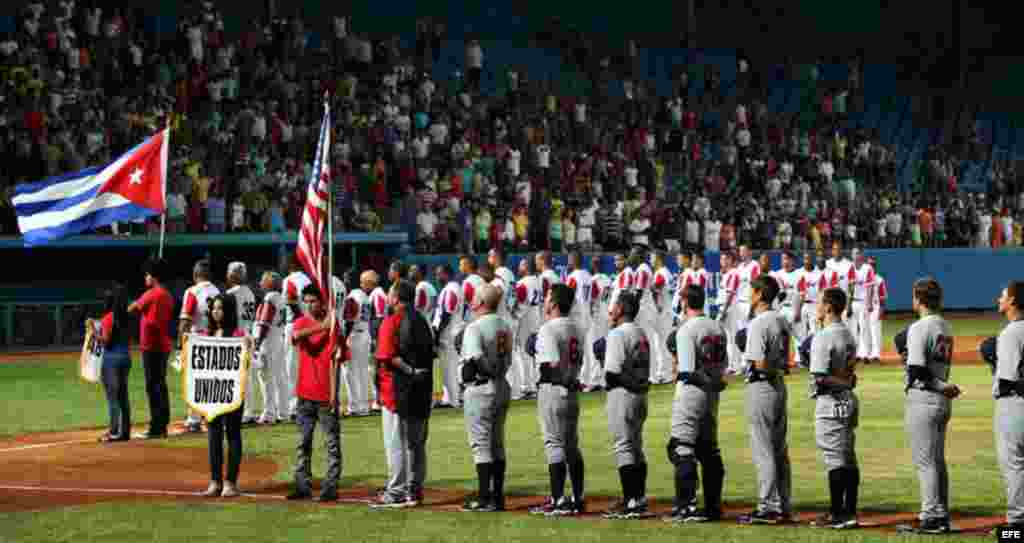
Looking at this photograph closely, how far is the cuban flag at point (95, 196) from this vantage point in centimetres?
1933

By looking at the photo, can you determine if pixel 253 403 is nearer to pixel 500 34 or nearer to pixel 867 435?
pixel 867 435

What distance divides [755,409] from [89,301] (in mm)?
22992

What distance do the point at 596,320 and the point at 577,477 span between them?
12355mm

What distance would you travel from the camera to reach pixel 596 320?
26734 millimetres

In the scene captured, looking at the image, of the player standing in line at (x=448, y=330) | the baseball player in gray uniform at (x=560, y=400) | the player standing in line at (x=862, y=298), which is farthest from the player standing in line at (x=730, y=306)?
the baseball player in gray uniform at (x=560, y=400)

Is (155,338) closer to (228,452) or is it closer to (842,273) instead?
(228,452)

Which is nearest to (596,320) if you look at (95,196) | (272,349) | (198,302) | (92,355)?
(272,349)

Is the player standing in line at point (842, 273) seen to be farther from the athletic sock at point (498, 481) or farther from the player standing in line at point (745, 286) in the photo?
the athletic sock at point (498, 481)

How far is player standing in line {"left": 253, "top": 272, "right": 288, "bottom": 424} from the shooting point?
70.9 feet

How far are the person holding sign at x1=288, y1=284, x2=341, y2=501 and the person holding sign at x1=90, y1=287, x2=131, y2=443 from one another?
5472mm

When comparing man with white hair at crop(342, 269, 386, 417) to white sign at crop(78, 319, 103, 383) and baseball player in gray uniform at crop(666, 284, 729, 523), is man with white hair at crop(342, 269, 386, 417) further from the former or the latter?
baseball player in gray uniform at crop(666, 284, 729, 523)

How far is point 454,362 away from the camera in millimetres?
23656

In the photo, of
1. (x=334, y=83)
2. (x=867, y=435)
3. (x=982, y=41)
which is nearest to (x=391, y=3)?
(x=334, y=83)

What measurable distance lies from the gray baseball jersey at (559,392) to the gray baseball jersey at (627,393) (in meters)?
0.38
